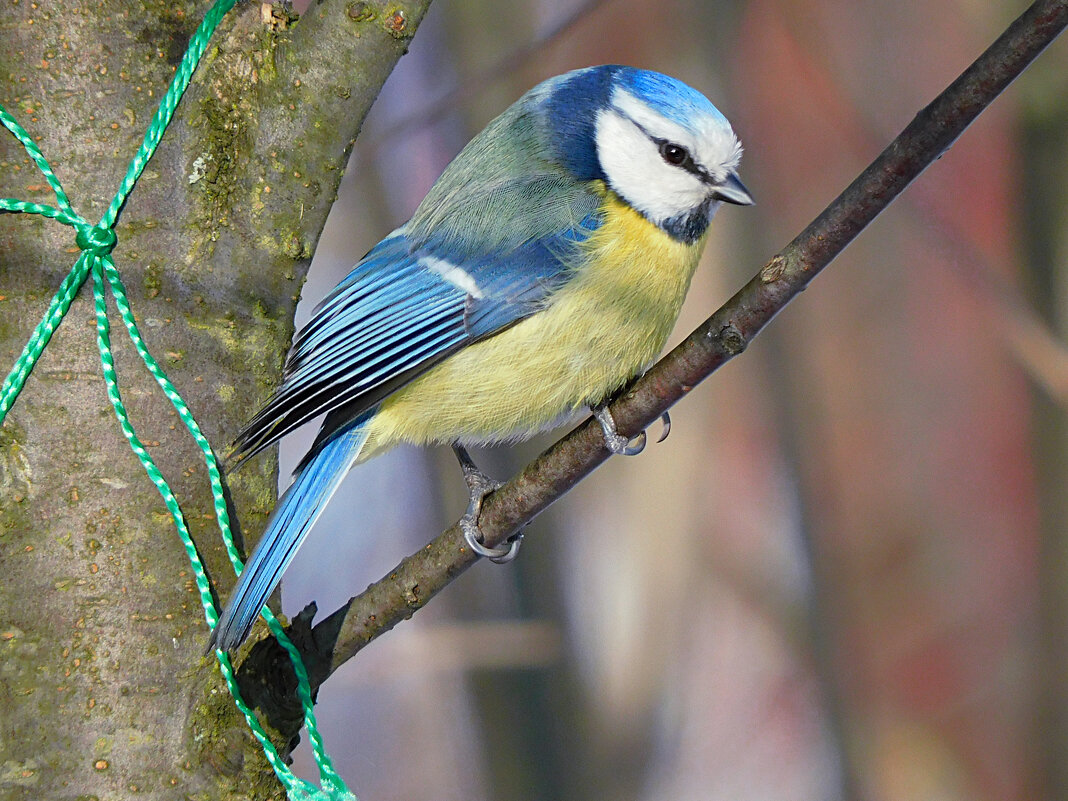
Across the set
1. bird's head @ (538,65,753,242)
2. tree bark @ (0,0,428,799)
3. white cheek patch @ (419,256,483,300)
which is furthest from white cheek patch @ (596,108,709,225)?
tree bark @ (0,0,428,799)

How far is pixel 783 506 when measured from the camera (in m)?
2.14

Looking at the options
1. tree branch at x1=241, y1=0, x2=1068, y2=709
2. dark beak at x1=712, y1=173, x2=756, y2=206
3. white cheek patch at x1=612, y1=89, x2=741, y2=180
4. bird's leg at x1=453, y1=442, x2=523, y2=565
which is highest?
white cheek patch at x1=612, y1=89, x2=741, y2=180

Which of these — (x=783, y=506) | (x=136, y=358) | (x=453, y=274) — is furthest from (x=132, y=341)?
(x=783, y=506)

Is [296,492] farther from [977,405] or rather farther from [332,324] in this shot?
[977,405]

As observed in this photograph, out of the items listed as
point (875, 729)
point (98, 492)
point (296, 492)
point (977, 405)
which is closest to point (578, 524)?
point (875, 729)

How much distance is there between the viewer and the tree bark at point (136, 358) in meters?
0.91

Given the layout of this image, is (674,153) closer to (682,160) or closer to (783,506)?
(682,160)

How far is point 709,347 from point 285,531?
18.4 inches

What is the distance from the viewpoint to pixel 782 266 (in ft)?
2.51

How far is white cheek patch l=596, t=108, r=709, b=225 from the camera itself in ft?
3.96

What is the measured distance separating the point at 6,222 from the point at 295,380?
311 millimetres

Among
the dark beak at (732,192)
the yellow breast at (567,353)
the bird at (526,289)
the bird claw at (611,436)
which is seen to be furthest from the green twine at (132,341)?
the dark beak at (732,192)

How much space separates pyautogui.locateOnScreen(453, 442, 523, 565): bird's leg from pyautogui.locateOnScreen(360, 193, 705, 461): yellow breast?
0.23 ft

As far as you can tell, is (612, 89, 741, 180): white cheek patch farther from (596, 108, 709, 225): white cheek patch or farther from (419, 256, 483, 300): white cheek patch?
(419, 256, 483, 300): white cheek patch
